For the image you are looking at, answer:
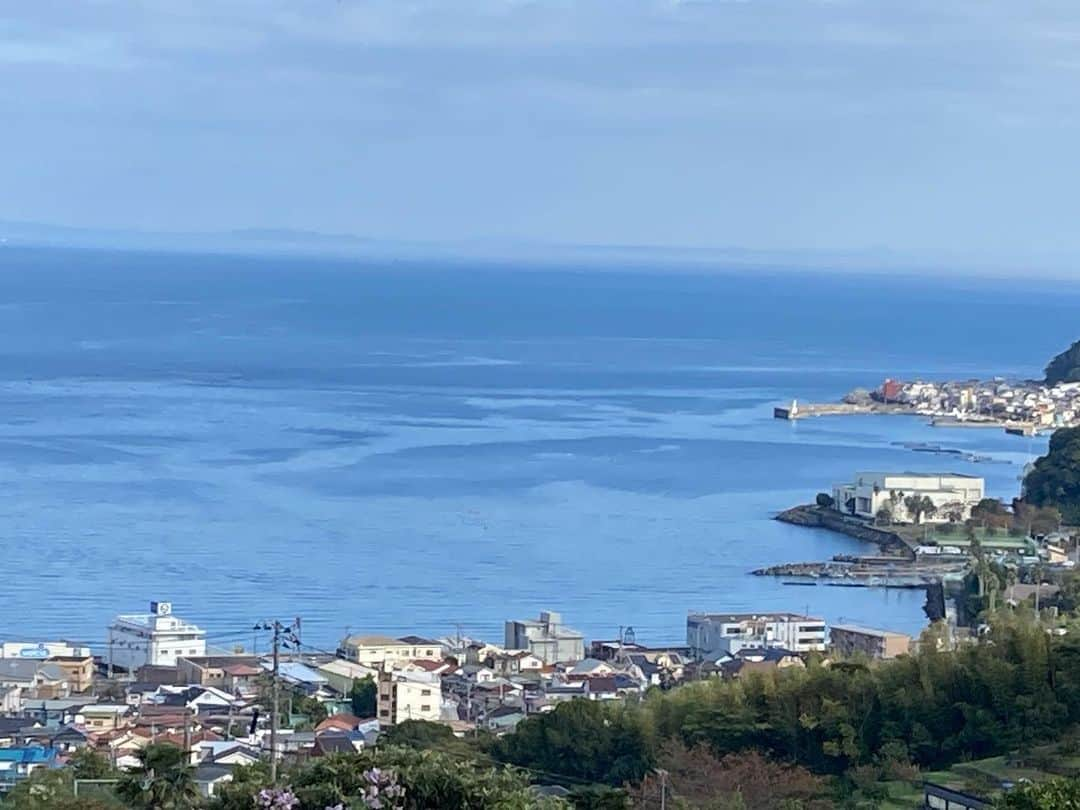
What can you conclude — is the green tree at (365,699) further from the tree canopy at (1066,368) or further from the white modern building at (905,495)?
the tree canopy at (1066,368)

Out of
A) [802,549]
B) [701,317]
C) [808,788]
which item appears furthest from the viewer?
[701,317]

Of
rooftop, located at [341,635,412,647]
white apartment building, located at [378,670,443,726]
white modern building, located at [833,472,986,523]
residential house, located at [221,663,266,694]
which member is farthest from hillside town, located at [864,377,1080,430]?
white apartment building, located at [378,670,443,726]

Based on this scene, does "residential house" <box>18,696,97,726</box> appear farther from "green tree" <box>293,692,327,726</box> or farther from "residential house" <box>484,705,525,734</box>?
"residential house" <box>484,705,525,734</box>

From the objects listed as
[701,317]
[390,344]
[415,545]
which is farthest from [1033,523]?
[701,317]

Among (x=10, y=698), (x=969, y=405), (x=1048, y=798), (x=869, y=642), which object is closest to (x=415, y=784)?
(x=1048, y=798)

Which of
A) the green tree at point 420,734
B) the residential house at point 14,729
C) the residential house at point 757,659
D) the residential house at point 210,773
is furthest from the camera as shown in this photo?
the residential house at point 757,659

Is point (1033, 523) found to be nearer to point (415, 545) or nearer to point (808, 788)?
point (415, 545)

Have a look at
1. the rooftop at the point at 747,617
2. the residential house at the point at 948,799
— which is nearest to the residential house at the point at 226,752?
the residential house at the point at 948,799
